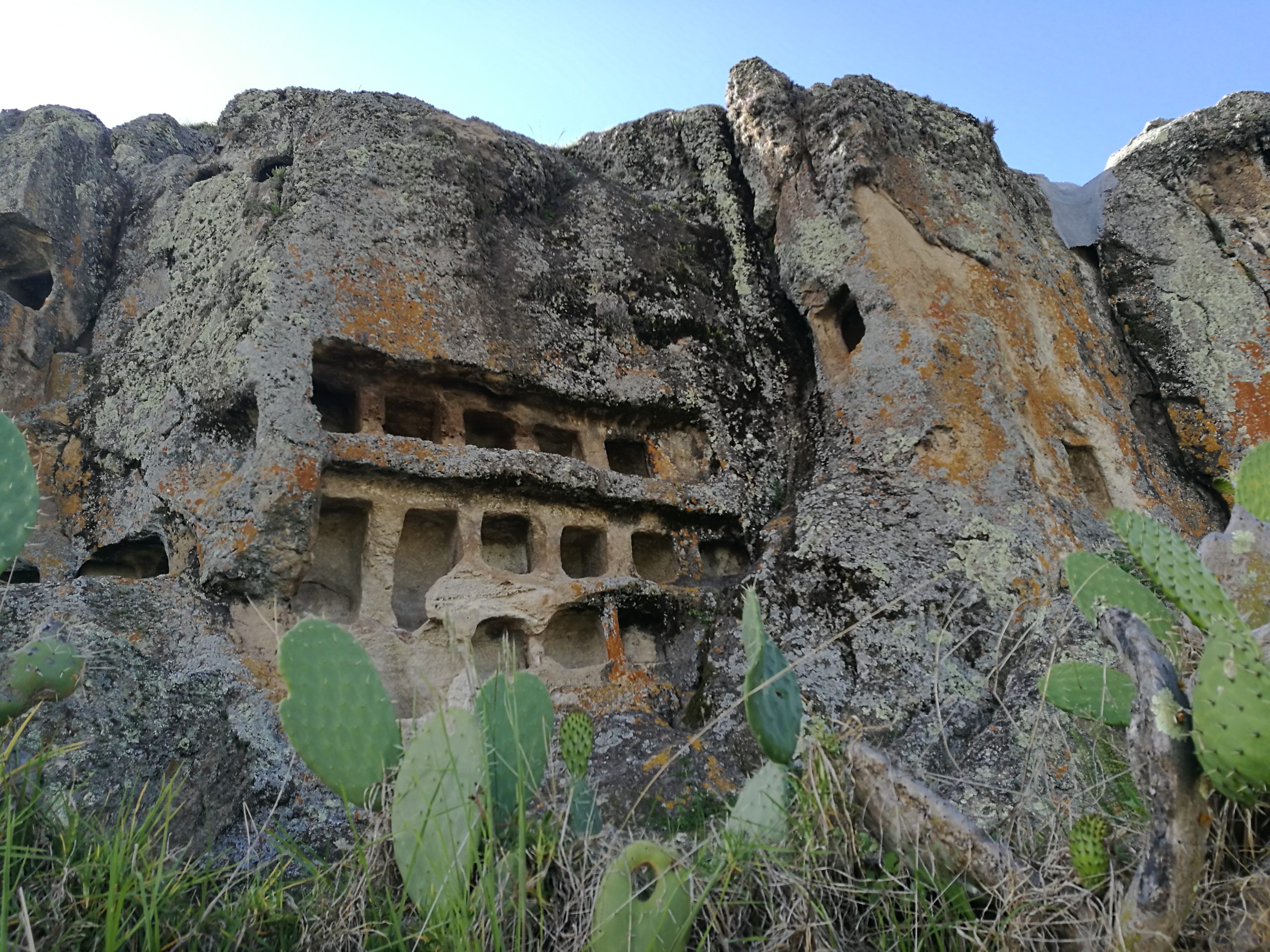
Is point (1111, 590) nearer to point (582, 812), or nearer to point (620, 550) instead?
point (582, 812)

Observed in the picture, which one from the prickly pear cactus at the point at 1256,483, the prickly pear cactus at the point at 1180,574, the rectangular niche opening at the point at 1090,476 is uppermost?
the rectangular niche opening at the point at 1090,476

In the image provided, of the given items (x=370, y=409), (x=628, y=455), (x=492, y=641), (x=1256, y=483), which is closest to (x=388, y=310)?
(x=370, y=409)

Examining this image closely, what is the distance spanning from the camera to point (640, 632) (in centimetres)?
405

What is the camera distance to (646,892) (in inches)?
59.5

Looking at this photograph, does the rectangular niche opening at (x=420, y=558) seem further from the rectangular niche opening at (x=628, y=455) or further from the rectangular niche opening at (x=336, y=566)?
the rectangular niche opening at (x=628, y=455)

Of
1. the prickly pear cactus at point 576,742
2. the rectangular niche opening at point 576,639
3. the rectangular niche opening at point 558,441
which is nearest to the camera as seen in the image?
the prickly pear cactus at point 576,742

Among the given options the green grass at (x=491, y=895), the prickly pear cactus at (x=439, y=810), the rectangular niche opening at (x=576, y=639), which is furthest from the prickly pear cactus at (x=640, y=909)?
the rectangular niche opening at (x=576, y=639)

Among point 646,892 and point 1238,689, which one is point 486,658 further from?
point 1238,689

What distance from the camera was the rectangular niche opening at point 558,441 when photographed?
172 inches

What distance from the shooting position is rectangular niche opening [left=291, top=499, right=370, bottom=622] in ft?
11.7

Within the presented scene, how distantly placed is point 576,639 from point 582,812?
222cm

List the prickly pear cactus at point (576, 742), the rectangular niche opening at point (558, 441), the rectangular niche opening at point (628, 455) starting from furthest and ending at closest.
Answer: the rectangular niche opening at point (628, 455) < the rectangular niche opening at point (558, 441) < the prickly pear cactus at point (576, 742)

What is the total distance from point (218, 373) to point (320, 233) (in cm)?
77

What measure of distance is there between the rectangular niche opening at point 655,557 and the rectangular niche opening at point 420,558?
837mm
